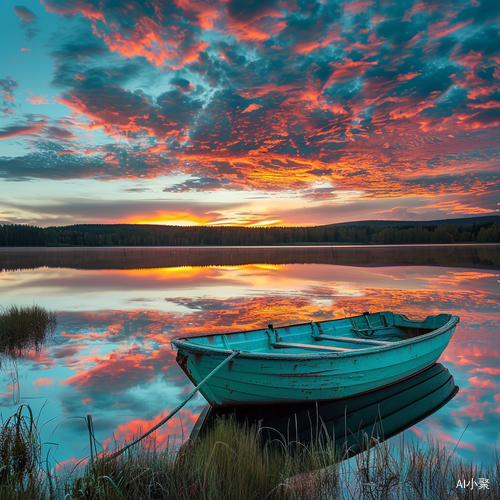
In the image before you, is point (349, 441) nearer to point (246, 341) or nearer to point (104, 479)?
point (246, 341)

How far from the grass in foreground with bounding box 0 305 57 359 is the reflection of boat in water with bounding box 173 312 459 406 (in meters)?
7.32

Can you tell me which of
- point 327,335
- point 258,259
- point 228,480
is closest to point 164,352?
point 327,335

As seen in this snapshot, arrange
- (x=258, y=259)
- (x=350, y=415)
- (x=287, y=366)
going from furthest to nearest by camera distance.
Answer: (x=258, y=259)
(x=350, y=415)
(x=287, y=366)

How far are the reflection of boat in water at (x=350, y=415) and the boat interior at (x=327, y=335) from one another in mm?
1247

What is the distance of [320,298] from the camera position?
21.4 metres

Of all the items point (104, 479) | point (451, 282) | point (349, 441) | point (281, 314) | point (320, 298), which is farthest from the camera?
point (451, 282)

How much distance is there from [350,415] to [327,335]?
305 cm

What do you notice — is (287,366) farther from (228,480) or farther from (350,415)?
(228,480)

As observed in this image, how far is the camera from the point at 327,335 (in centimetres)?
1048

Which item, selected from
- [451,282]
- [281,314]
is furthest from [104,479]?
[451,282]

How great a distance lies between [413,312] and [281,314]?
6394mm

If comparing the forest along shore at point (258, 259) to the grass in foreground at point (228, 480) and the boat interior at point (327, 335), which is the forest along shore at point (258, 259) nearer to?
the boat interior at point (327, 335)

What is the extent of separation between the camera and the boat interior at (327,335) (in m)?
8.39

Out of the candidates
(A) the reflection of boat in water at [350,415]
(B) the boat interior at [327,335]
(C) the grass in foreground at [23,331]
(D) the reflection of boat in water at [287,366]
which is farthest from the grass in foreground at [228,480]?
(C) the grass in foreground at [23,331]
